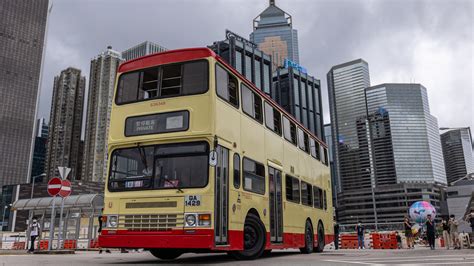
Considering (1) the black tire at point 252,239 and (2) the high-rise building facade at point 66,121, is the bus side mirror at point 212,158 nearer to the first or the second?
(1) the black tire at point 252,239

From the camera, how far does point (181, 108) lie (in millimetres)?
10039

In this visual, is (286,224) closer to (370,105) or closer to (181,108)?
(181,108)

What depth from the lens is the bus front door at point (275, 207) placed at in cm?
1224

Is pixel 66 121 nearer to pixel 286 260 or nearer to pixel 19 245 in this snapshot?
pixel 19 245

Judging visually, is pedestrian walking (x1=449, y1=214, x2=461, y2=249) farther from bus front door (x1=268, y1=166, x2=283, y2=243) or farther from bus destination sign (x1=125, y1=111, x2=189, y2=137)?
bus destination sign (x1=125, y1=111, x2=189, y2=137)

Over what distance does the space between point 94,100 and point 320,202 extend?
13156 cm

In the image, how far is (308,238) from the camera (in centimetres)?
1572

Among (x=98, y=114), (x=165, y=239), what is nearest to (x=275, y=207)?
(x=165, y=239)

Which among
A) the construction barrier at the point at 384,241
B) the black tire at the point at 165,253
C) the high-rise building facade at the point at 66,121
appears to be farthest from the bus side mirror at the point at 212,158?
the high-rise building facade at the point at 66,121

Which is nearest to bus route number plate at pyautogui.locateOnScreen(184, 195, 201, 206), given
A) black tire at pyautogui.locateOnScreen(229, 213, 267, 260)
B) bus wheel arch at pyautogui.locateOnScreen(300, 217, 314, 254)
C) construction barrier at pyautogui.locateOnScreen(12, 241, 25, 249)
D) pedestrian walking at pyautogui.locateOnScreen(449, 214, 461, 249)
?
black tire at pyautogui.locateOnScreen(229, 213, 267, 260)

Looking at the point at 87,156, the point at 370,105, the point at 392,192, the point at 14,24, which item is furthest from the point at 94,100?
the point at 370,105

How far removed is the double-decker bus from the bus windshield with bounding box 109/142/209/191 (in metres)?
0.02

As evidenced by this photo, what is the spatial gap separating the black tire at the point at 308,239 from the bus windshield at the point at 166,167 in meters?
7.09

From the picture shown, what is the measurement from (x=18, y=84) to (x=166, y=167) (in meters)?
138
